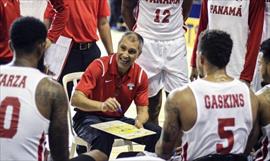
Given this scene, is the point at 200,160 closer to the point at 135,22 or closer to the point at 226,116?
the point at 226,116

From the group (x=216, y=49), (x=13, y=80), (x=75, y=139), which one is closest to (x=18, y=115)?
(x=13, y=80)

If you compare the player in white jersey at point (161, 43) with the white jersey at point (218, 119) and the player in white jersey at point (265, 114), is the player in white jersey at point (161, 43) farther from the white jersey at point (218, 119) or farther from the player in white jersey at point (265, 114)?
the white jersey at point (218, 119)

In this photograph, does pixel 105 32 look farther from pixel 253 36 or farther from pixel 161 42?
pixel 253 36

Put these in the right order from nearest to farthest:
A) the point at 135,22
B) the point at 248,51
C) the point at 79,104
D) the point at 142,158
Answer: the point at 142,158
the point at 79,104
the point at 248,51
the point at 135,22

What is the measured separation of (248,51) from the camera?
4.89 metres

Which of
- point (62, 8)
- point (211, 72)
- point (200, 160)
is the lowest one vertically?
Result: point (200, 160)

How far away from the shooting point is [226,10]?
490 cm

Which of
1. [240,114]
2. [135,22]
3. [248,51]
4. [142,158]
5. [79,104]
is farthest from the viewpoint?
[135,22]

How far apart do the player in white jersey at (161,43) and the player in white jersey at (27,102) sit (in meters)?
2.02

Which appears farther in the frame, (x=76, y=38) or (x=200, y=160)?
(x=76, y=38)

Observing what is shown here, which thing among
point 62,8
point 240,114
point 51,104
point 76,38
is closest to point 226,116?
point 240,114

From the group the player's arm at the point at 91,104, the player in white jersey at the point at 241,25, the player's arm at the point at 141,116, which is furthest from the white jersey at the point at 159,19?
the player's arm at the point at 91,104

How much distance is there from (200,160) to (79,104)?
4.90ft

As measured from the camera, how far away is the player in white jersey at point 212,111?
10.4 feet
